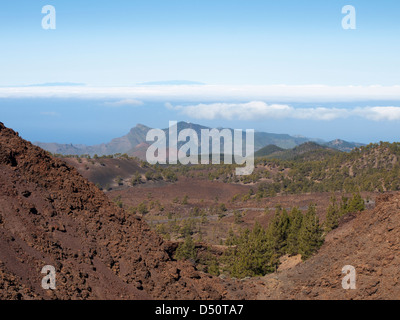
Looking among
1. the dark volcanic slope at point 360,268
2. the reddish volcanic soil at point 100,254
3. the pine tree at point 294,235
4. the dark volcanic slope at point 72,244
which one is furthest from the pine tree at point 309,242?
the dark volcanic slope at point 72,244

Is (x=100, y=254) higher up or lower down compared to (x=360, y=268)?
higher up

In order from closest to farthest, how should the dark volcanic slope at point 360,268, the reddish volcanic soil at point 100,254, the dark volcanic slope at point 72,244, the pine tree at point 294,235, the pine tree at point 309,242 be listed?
the dark volcanic slope at point 72,244 → the reddish volcanic soil at point 100,254 → the dark volcanic slope at point 360,268 → the pine tree at point 309,242 → the pine tree at point 294,235

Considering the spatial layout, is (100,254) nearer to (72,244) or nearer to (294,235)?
(72,244)

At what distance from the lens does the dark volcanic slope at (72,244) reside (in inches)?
627

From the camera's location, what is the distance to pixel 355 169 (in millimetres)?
99250

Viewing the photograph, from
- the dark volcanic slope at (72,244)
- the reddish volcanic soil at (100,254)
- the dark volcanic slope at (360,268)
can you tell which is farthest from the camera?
the dark volcanic slope at (360,268)

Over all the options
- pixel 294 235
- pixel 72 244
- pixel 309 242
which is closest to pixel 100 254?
pixel 72 244

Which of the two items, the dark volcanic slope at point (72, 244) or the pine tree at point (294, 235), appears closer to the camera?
the dark volcanic slope at point (72, 244)

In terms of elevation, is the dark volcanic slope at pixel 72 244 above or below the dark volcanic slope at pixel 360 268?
above

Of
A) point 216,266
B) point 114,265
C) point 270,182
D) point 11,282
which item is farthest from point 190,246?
point 270,182

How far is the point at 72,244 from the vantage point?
18.4 meters

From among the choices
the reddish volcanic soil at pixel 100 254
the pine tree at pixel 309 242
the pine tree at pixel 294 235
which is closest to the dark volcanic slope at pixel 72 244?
the reddish volcanic soil at pixel 100 254

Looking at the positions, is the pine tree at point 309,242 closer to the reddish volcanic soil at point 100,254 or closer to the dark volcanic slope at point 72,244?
the reddish volcanic soil at point 100,254
